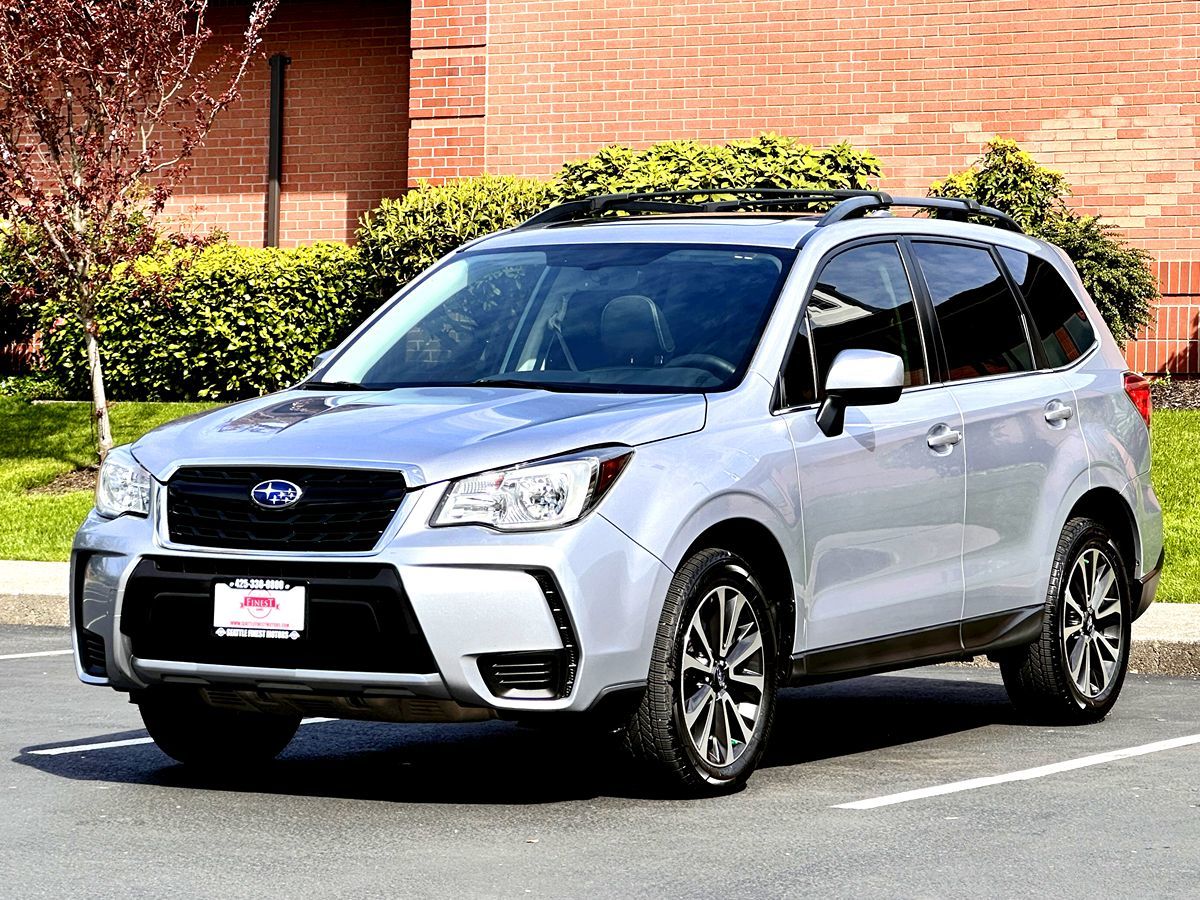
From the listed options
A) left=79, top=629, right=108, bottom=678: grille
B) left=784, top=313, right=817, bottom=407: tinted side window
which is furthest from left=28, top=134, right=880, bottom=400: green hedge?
left=79, top=629, right=108, bottom=678: grille

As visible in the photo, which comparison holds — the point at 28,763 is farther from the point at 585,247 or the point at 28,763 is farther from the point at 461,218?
the point at 461,218

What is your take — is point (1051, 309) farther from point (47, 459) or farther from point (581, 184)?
point (47, 459)

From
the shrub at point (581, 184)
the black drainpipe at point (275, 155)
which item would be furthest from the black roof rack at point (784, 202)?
the black drainpipe at point (275, 155)

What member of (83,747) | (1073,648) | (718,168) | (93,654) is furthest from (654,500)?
→ (718,168)

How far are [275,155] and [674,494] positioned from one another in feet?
60.0

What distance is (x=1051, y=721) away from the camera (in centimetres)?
880

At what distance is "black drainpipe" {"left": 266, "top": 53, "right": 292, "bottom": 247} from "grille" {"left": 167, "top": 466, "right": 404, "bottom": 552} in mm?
17647

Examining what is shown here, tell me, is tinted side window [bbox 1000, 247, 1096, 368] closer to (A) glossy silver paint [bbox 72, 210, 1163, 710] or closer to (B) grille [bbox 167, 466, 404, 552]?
(A) glossy silver paint [bbox 72, 210, 1163, 710]

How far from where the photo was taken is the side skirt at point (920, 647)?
23.9 ft

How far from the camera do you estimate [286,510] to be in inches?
250

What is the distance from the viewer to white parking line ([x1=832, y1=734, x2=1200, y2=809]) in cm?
688

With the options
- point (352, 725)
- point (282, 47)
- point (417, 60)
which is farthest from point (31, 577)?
point (282, 47)

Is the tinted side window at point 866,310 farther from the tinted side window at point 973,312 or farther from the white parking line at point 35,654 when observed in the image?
the white parking line at point 35,654

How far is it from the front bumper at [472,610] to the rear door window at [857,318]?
1.25 m
